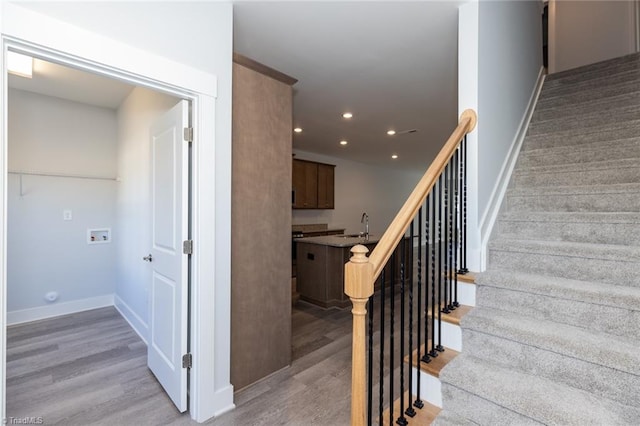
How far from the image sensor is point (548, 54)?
504 cm

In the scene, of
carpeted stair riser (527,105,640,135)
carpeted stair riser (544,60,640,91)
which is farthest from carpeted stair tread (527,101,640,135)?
carpeted stair riser (544,60,640,91)

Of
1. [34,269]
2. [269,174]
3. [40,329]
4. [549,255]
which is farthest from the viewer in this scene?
[34,269]

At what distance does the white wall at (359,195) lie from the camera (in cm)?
768

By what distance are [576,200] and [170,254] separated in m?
2.92

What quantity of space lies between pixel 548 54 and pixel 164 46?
5.86m

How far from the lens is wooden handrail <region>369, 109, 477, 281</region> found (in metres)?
1.27

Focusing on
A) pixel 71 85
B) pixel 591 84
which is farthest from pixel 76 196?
pixel 591 84

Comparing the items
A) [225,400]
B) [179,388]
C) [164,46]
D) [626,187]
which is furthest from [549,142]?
[179,388]

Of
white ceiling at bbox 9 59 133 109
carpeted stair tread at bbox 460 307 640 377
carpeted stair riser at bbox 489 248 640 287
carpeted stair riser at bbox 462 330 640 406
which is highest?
white ceiling at bbox 9 59 133 109

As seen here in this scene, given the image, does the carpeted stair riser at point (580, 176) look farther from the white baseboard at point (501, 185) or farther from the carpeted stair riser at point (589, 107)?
the carpeted stair riser at point (589, 107)

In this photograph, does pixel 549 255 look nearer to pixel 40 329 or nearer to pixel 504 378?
pixel 504 378

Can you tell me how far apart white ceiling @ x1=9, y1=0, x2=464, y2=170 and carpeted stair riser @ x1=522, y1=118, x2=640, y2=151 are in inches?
39.6

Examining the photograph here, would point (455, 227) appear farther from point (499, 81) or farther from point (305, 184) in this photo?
point (305, 184)

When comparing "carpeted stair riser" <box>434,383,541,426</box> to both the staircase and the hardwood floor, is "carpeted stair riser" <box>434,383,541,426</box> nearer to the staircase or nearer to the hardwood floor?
the staircase
